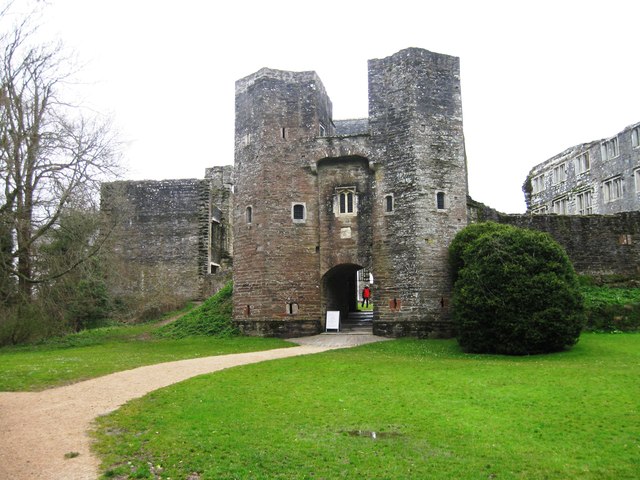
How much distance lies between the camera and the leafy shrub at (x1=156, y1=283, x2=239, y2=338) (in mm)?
27467

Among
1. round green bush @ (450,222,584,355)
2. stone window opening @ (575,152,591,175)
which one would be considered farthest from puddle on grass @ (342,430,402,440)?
stone window opening @ (575,152,591,175)

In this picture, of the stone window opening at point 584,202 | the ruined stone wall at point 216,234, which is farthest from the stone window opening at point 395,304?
the stone window opening at point 584,202

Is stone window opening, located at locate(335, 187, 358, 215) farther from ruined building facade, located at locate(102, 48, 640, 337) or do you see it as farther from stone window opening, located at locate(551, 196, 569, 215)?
stone window opening, located at locate(551, 196, 569, 215)

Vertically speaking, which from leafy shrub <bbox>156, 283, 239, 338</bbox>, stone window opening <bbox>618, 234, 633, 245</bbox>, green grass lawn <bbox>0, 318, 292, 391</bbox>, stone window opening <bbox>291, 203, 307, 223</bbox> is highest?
stone window opening <bbox>291, 203, 307, 223</bbox>

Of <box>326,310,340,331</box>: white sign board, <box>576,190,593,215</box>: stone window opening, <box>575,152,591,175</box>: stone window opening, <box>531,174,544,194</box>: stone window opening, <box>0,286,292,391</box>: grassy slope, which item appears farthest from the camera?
<box>531,174,544,194</box>: stone window opening

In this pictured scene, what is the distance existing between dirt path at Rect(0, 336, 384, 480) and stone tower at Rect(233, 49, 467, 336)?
8250mm

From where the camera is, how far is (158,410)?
1141 centimetres

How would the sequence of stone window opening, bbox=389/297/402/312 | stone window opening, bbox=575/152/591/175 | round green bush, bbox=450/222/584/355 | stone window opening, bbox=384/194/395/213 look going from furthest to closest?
stone window opening, bbox=575/152/591/175 < stone window opening, bbox=384/194/395/213 < stone window opening, bbox=389/297/402/312 < round green bush, bbox=450/222/584/355

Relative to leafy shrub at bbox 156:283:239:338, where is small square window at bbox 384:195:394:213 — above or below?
above

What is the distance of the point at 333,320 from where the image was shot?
27.0 meters

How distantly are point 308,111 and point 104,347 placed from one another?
13.7 metres

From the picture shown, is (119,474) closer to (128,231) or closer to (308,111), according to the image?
(308,111)

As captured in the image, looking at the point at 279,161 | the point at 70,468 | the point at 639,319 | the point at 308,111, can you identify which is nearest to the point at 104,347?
the point at 279,161

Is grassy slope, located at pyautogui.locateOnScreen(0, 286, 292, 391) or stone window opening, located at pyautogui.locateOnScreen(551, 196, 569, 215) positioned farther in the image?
stone window opening, located at pyautogui.locateOnScreen(551, 196, 569, 215)
